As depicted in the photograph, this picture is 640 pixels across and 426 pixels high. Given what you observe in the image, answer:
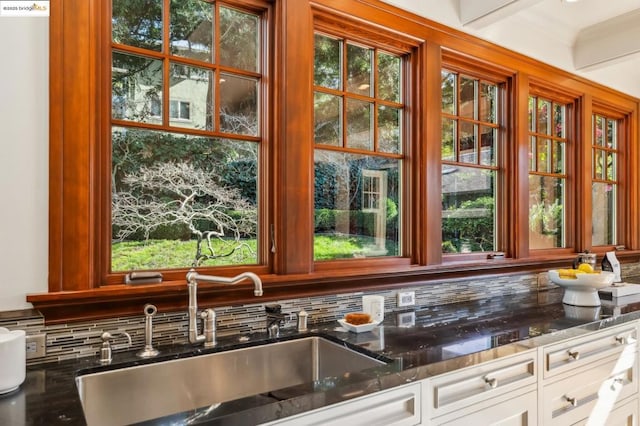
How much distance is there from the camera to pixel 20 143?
1.30 m

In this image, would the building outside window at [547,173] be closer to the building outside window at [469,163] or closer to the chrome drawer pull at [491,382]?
the building outside window at [469,163]

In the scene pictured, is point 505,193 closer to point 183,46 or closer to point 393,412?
point 393,412

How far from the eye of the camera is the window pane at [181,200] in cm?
153

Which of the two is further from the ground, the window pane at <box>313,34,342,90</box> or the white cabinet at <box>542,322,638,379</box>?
the window pane at <box>313,34,342,90</box>

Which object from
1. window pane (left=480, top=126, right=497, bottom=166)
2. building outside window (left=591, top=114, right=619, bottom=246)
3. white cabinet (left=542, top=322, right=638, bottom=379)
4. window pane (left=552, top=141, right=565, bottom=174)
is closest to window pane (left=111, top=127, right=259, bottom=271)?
white cabinet (left=542, top=322, right=638, bottom=379)

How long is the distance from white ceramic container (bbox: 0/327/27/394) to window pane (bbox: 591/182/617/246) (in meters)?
3.83

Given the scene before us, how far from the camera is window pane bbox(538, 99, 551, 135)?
3066 mm

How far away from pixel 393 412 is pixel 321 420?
0.27 metres

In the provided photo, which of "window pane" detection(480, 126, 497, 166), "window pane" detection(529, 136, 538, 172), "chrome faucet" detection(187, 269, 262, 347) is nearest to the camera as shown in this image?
"chrome faucet" detection(187, 269, 262, 347)

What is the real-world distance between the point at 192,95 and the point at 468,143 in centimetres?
173

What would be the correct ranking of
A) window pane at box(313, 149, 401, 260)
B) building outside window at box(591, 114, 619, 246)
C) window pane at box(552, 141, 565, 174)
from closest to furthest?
window pane at box(313, 149, 401, 260) → window pane at box(552, 141, 565, 174) → building outside window at box(591, 114, 619, 246)

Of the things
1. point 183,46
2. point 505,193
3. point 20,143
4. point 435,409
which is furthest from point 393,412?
point 505,193

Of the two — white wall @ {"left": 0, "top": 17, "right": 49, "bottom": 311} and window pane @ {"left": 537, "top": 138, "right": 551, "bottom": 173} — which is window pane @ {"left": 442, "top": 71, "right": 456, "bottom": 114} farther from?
white wall @ {"left": 0, "top": 17, "right": 49, "bottom": 311}

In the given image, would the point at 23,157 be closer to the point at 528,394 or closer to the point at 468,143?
the point at 528,394
